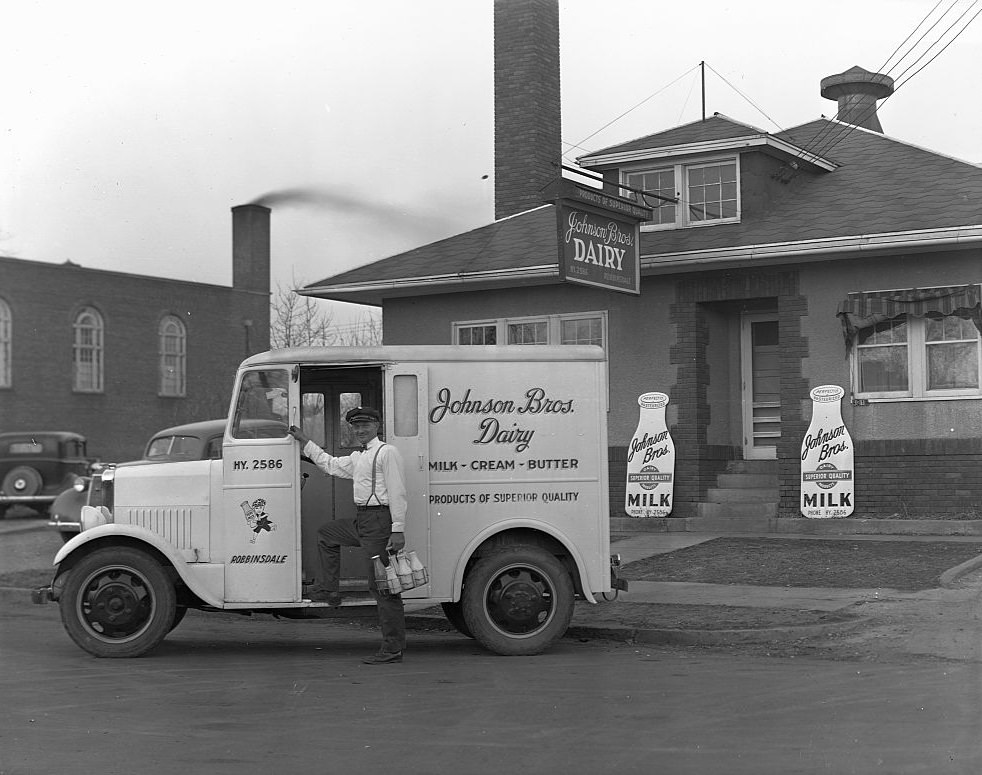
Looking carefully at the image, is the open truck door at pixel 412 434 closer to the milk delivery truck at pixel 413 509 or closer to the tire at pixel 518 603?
the milk delivery truck at pixel 413 509

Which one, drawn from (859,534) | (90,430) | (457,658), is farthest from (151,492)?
(859,534)

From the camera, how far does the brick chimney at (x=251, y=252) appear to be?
5324 millimetres

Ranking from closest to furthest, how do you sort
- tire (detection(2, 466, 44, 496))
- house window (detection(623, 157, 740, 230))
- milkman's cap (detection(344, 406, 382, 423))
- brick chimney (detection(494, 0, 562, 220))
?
tire (detection(2, 466, 44, 496)) → milkman's cap (detection(344, 406, 382, 423)) → house window (detection(623, 157, 740, 230)) → brick chimney (detection(494, 0, 562, 220))

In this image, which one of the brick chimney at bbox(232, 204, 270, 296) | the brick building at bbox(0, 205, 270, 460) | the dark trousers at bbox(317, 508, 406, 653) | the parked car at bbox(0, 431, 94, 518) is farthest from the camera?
the dark trousers at bbox(317, 508, 406, 653)

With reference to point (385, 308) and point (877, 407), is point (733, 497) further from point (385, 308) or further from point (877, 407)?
point (385, 308)

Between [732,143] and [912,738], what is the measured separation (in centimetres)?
1364

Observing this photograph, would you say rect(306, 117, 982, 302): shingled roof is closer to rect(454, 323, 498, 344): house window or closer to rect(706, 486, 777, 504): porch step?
rect(454, 323, 498, 344): house window

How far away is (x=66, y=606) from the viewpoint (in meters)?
9.30

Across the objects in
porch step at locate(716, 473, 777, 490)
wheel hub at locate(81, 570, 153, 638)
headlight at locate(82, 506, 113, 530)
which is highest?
headlight at locate(82, 506, 113, 530)

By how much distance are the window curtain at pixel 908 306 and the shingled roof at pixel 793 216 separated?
0.93 m

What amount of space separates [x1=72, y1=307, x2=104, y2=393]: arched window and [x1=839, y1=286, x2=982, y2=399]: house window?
14360mm

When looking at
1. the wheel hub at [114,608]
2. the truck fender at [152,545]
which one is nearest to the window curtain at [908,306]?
Result: the truck fender at [152,545]

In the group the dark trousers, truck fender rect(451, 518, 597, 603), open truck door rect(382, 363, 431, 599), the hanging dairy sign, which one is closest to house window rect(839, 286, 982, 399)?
the hanging dairy sign

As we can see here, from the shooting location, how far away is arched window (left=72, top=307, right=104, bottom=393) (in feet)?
12.4
